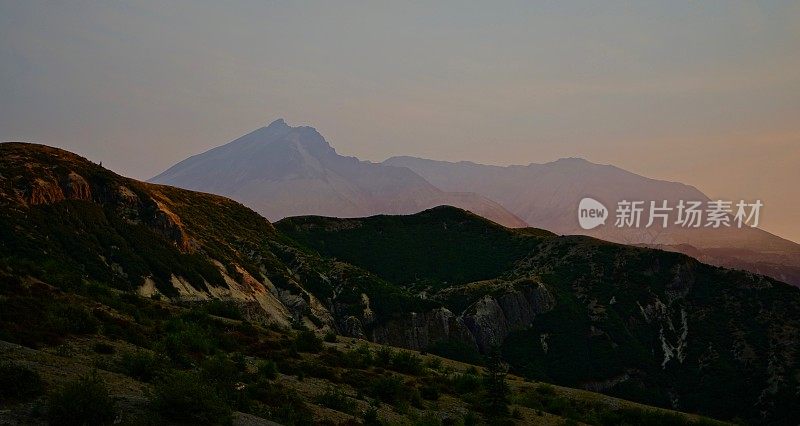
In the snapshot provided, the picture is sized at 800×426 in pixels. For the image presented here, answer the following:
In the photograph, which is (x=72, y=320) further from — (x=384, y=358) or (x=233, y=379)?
(x=384, y=358)

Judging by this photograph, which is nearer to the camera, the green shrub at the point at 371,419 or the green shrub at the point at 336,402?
the green shrub at the point at 371,419

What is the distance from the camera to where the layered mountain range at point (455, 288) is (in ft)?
215

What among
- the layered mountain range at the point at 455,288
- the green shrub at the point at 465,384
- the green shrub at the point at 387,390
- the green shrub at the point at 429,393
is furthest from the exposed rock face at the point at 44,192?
the green shrub at the point at 429,393

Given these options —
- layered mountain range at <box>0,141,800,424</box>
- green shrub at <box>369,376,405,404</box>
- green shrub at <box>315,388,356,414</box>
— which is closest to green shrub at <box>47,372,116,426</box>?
green shrub at <box>315,388,356,414</box>

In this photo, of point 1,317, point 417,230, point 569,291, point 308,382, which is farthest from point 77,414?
point 417,230

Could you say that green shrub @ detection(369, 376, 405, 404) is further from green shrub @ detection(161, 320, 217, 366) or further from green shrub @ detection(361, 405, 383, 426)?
green shrub @ detection(161, 320, 217, 366)

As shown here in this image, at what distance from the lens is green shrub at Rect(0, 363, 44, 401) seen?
1148 cm

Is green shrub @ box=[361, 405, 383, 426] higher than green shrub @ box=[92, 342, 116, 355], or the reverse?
green shrub @ box=[92, 342, 116, 355]

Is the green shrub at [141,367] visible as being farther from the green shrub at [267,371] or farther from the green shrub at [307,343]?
the green shrub at [307,343]

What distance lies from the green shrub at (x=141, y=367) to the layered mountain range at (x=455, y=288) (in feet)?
118

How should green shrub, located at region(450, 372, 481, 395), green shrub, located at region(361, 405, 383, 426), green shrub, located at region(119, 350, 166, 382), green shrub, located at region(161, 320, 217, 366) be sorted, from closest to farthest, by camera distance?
green shrub, located at region(119, 350, 166, 382) → green shrub, located at region(361, 405, 383, 426) → green shrub, located at region(161, 320, 217, 366) → green shrub, located at region(450, 372, 481, 395)

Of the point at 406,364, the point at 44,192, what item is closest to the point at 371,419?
the point at 406,364

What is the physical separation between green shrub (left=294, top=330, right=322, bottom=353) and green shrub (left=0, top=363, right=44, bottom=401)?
1831cm

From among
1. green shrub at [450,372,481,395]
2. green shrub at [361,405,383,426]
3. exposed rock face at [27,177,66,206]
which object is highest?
exposed rock face at [27,177,66,206]
